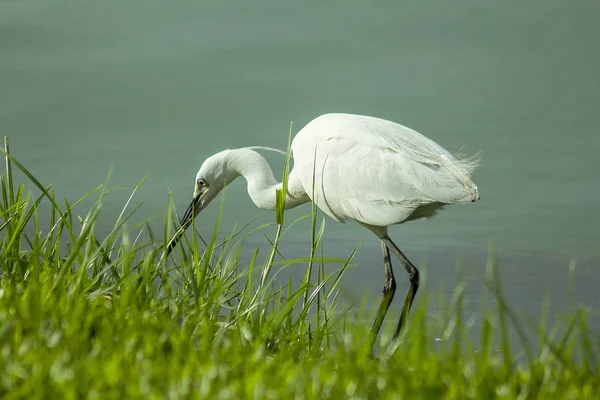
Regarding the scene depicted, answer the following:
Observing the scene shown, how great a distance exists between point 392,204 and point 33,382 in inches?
112

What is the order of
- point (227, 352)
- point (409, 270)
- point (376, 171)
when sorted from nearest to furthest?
point (227, 352)
point (376, 171)
point (409, 270)

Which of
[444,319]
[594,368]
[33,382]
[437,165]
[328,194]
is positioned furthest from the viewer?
[328,194]

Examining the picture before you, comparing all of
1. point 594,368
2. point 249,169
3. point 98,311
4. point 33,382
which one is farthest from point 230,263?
point 249,169

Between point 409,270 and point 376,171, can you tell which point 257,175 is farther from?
point 409,270

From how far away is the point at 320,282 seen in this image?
247cm

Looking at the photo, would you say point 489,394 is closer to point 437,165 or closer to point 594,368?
point 594,368

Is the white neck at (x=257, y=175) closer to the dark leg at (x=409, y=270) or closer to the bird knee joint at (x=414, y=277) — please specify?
the dark leg at (x=409, y=270)

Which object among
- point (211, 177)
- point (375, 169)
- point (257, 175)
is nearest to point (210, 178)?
point (211, 177)

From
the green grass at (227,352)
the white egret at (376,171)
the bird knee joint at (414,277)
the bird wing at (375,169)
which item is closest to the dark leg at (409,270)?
the bird knee joint at (414,277)

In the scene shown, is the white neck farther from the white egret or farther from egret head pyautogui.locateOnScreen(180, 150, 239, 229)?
the white egret

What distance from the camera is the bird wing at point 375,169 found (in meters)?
3.74

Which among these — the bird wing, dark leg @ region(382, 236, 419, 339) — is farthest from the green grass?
dark leg @ region(382, 236, 419, 339)

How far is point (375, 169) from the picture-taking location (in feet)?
12.8

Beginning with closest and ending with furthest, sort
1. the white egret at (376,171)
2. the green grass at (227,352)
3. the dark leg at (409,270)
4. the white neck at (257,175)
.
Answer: the green grass at (227,352) < the white egret at (376,171) < the dark leg at (409,270) < the white neck at (257,175)
